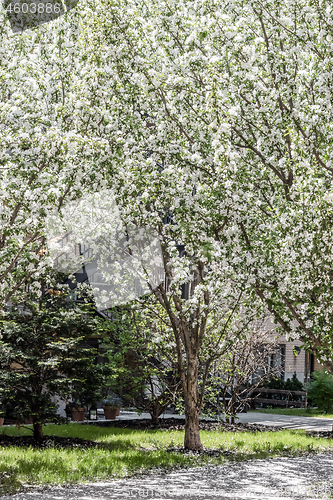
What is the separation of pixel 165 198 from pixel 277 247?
229cm

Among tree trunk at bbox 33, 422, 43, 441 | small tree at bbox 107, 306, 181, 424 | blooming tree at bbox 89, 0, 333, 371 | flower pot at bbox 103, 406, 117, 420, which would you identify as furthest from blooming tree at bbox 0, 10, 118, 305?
flower pot at bbox 103, 406, 117, 420

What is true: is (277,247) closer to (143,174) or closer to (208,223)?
(208,223)

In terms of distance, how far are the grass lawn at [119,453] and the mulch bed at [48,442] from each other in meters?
0.38

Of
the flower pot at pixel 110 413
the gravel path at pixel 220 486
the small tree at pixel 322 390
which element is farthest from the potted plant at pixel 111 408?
the small tree at pixel 322 390

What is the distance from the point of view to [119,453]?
9.44 meters

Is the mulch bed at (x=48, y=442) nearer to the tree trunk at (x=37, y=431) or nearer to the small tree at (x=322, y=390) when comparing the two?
the tree trunk at (x=37, y=431)

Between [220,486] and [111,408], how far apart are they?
9086 mm

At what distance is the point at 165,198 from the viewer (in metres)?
8.71

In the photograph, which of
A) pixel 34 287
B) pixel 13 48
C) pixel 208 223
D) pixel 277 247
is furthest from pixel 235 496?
pixel 13 48

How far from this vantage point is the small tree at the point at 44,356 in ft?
32.7

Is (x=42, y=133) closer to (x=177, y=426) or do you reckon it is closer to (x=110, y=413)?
(x=177, y=426)

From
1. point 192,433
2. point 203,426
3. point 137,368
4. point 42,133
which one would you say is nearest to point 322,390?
point 203,426

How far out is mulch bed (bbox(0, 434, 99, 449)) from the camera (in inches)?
395

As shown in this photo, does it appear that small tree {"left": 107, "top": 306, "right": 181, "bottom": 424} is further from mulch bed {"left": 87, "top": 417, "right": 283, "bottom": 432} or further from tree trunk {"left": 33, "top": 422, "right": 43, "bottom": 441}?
tree trunk {"left": 33, "top": 422, "right": 43, "bottom": 441}
